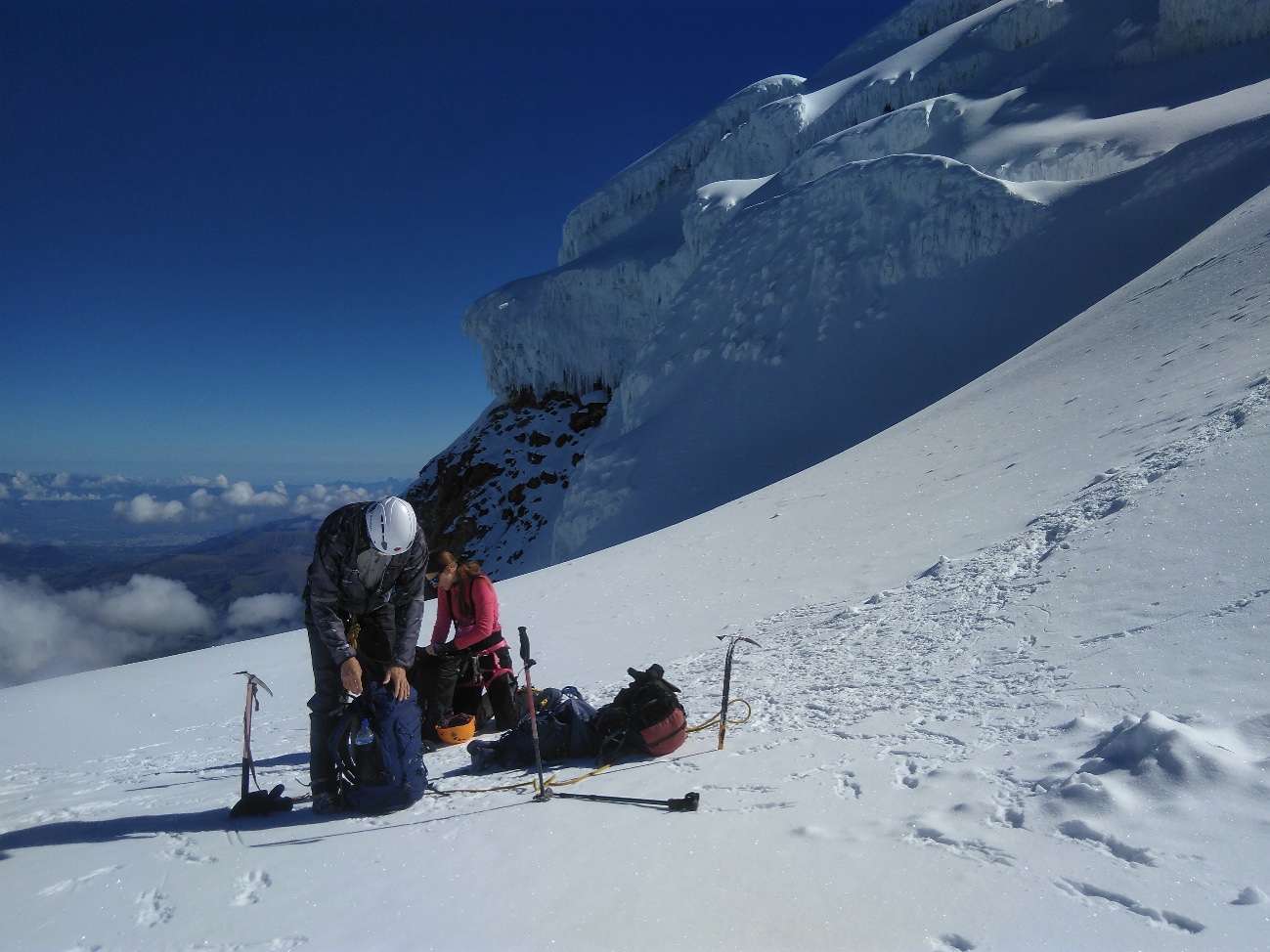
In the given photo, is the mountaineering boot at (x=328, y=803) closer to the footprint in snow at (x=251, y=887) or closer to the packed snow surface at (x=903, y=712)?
the packed snow surface at (x=903, y=712)

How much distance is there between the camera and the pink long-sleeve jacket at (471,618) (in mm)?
5398

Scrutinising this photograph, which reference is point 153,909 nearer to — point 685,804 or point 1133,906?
point 685,804

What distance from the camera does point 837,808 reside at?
110 inches

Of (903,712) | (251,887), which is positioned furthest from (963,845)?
(251,887)

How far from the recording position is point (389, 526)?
3680mm

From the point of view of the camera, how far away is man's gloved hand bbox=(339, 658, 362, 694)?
3.64 m

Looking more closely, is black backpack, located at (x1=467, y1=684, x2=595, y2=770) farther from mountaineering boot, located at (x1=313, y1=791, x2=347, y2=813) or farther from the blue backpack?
mountaineering boot, located at (x1=313, y1=791, x2=347, y2=813)

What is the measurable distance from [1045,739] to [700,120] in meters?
39.0

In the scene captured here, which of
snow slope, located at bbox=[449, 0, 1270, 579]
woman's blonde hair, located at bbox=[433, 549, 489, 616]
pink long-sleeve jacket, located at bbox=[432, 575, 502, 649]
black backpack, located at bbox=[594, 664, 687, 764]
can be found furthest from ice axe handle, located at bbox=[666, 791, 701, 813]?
snow slope, located at bbox=[449, 0, 1270, 579]

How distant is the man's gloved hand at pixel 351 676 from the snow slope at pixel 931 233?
14.7 meters

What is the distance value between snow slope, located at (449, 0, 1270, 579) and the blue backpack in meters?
14.6

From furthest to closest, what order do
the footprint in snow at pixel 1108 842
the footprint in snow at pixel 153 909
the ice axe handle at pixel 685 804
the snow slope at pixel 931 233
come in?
the snow slope at pixel 931 233
the ice axe handle at pixel 685 804
the footprint in snow at pixel 153 909
the footprint in snow at pixel 1108 842

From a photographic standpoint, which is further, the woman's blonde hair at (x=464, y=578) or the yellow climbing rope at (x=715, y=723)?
the woman's blonde hair at (x=464, y=578)

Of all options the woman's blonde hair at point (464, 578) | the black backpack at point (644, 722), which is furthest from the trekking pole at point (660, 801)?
the woman's blonde hair at point (464, 578)
